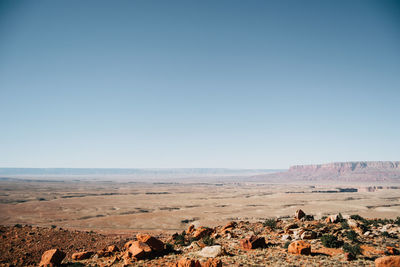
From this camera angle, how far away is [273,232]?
15.8 meters

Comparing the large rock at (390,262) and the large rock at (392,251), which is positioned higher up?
the large rock at (390,262)

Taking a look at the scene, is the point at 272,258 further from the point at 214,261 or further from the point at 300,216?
the point at 300,216

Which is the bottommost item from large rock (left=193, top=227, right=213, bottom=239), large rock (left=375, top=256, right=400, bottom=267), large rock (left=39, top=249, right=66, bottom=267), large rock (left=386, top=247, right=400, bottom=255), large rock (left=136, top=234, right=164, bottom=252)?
large rock (left=39, top=249, right=66, bottom=267)

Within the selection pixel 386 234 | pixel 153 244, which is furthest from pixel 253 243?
pixel 386 234

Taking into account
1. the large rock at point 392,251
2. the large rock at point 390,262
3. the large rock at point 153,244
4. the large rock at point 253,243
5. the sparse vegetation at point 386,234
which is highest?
the large rock at point 390,262

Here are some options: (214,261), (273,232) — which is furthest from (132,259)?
(273,232)

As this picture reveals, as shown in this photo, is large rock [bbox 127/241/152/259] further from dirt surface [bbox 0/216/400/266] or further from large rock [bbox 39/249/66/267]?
large rock [bbox 39/249/66/267]

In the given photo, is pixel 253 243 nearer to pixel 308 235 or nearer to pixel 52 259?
pixel 308 235

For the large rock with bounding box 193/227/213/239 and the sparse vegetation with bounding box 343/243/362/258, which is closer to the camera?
the sparse vegetation with bounding box 343/243/362/258

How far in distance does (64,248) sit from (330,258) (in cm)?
2018

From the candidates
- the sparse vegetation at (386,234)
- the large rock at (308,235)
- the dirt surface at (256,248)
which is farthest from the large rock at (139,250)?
the sparse vegetation at (386,234)

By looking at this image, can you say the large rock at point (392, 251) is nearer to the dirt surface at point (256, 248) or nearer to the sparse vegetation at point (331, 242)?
the dirt surface at point (256, 248)

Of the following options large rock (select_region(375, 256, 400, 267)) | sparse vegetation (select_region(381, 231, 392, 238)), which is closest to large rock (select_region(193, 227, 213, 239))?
large rock (select_region(375, 256, 400, 267))

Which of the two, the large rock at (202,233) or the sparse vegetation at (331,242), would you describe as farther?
the large rock at (202,233)
